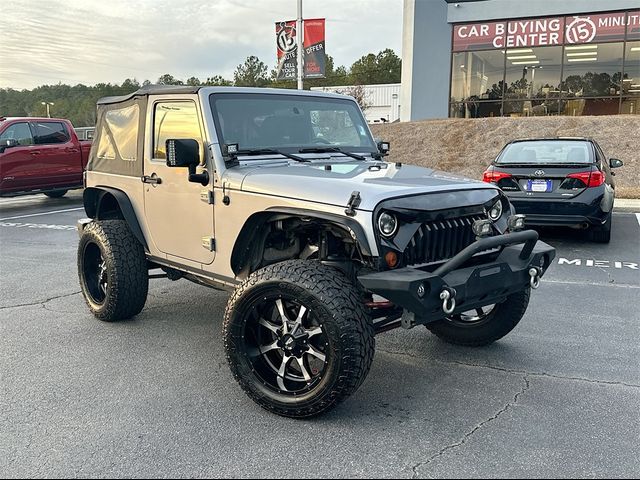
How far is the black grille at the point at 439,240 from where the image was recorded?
3439mm

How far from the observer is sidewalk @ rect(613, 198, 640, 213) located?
1203cm

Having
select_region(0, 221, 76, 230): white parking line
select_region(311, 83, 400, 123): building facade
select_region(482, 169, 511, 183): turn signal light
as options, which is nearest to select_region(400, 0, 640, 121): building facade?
select_region(482, 169, 511, 183): turn signal light

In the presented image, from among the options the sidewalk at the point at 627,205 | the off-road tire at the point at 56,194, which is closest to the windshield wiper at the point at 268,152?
the sidewalk at the point at 627,205

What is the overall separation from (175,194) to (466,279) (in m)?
2.31

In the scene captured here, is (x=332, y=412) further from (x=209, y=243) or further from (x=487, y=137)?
(x=487, y=137)

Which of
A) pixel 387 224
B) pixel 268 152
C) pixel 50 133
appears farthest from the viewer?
pixel 50 133

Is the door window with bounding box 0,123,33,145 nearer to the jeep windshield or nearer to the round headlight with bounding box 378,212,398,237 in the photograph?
the jeep windshield

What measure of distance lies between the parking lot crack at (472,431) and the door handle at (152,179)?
290 centimetres

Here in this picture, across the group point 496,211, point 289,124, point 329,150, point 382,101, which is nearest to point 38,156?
point 289,124

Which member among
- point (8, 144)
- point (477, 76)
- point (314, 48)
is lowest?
point (8, 144)

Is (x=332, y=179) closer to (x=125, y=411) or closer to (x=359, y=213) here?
(x=359, y=213)

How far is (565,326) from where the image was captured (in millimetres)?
5027

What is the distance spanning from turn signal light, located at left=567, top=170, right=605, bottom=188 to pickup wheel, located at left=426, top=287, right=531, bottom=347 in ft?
14.4

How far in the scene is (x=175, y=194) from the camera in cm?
448
